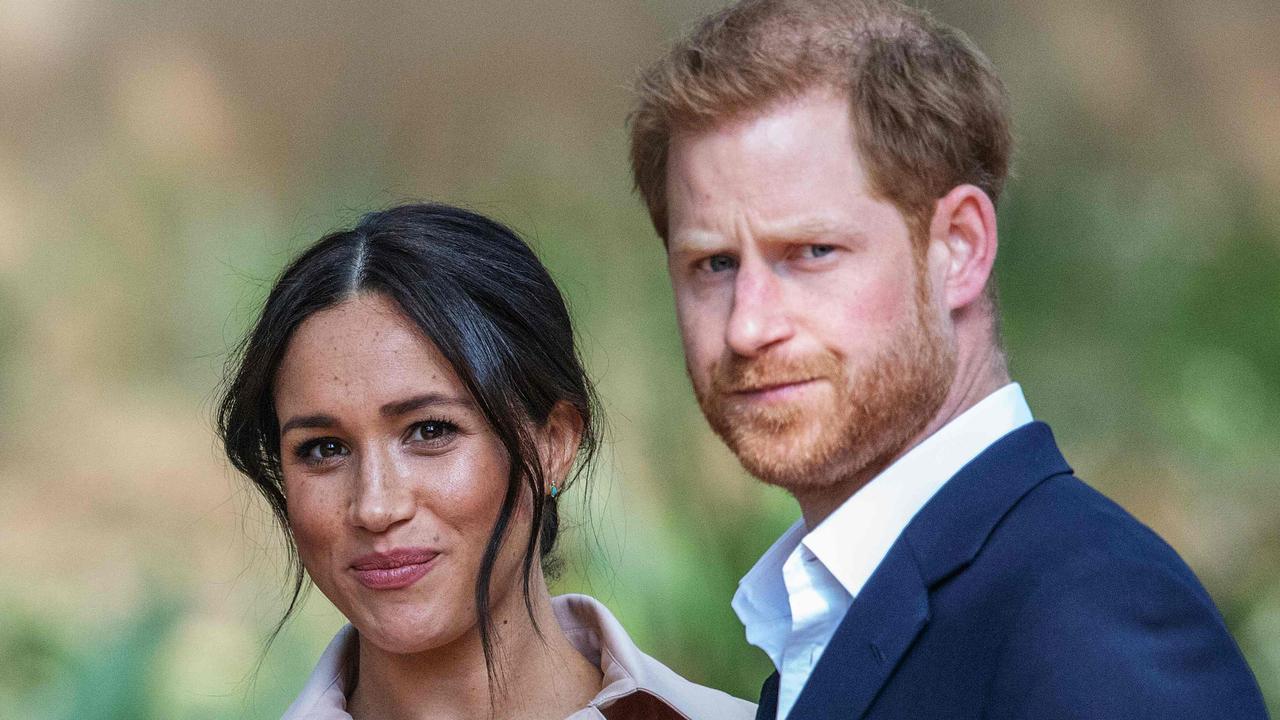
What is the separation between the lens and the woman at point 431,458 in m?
2.71

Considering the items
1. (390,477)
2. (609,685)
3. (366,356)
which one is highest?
(366,356)

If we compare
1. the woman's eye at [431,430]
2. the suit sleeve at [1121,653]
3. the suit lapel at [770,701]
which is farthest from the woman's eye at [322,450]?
the suit sleeve at [1121,653]

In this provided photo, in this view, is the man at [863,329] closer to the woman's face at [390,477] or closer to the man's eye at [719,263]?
the man's eye at [719,263]

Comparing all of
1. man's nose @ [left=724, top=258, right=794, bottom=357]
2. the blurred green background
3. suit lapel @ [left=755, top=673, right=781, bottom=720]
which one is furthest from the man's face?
the blurred green background

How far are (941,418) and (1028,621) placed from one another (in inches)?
15.9

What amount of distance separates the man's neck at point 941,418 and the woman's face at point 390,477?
790 millimetres

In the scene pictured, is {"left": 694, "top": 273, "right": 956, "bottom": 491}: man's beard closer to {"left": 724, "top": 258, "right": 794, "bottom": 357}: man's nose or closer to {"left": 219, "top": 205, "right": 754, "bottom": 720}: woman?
{"left": 724, "top": 258, "right": 794, "bottom": 357}: man's nose

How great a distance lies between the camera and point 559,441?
293 cm

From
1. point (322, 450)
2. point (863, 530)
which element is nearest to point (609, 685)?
point (322, 450)

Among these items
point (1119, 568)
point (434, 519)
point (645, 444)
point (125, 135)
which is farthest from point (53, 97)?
point (1119, 568)

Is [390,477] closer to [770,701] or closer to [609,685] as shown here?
[609,685]

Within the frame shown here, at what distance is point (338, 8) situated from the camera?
515 cm

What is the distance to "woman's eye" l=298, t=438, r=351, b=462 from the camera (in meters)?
2.77

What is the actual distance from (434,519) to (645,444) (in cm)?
241
